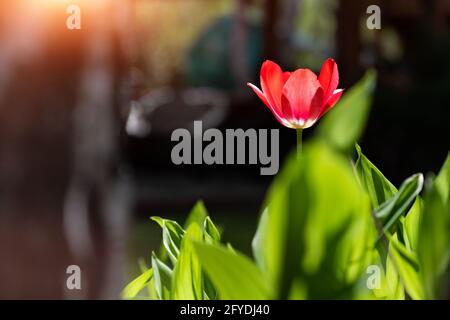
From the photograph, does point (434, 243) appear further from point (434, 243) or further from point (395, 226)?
point (395, 226)

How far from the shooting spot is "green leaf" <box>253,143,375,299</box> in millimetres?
474

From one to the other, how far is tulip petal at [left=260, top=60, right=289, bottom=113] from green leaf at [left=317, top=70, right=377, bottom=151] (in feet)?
0.45

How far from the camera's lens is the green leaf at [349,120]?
52cm

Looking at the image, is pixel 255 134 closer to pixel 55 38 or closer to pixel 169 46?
pixel 55 38

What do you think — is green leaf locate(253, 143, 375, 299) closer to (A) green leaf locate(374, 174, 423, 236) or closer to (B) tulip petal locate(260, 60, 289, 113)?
(A) green leaf locate(374, 174, 423, 236)

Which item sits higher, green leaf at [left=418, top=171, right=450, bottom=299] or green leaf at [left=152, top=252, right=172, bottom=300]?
green leaf at [left=418, top=171, right=450, bottom=299]

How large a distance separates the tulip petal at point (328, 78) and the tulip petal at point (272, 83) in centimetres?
3

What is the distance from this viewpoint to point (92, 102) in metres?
2.68

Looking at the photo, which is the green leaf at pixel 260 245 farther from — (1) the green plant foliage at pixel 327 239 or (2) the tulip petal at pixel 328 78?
(2) the tulip petal at pixel 328 78

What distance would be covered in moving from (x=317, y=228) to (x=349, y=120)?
0.08 meters

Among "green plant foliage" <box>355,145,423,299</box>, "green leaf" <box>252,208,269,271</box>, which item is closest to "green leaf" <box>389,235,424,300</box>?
"green plant foliage" <box>355,145,423,299</box>

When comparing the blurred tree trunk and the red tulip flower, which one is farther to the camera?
the blurred tree trunk
